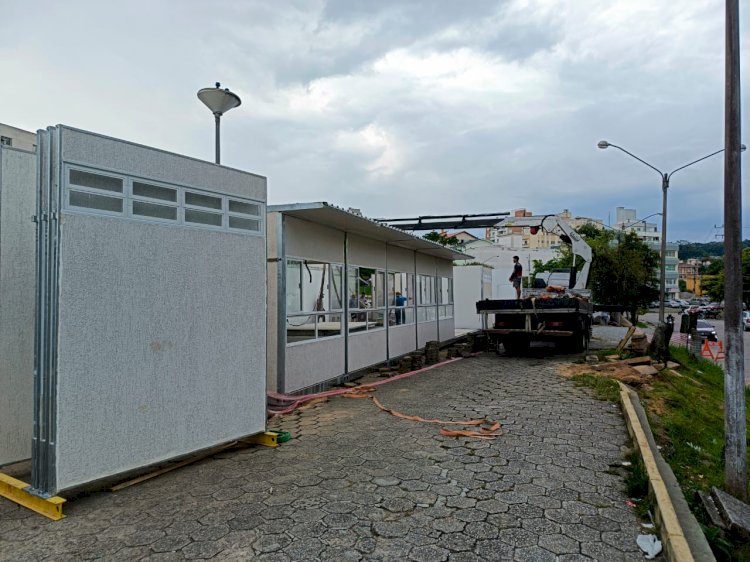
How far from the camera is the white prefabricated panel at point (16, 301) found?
182 inches

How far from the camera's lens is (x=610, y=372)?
10.4 meters

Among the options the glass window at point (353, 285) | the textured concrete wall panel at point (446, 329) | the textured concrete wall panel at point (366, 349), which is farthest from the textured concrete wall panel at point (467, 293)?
the glass window at point (353, 285)

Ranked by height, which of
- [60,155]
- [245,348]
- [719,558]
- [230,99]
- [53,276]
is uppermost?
[230,99]

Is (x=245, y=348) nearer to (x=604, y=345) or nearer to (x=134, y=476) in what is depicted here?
(x=134, y=476)

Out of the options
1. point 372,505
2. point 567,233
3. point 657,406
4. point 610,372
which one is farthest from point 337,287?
point 567,233

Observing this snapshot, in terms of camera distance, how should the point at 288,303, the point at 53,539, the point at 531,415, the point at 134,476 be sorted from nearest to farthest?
1. the point at 53,539
2. the point at 134,476
3. the point at 531,415
4. the point at 288,303

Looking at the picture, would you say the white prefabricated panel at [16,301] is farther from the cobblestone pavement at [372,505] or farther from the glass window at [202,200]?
the glass window at [202,200]

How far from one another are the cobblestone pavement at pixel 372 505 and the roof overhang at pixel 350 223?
3162mm

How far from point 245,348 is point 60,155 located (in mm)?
2436

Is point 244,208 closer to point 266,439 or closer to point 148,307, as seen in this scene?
point 148,307

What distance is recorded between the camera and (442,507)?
394 centimetres

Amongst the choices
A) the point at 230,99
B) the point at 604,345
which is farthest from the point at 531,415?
the point at 604,345

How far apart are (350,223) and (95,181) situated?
5090mm

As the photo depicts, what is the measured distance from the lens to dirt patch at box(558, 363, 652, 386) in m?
9.74
